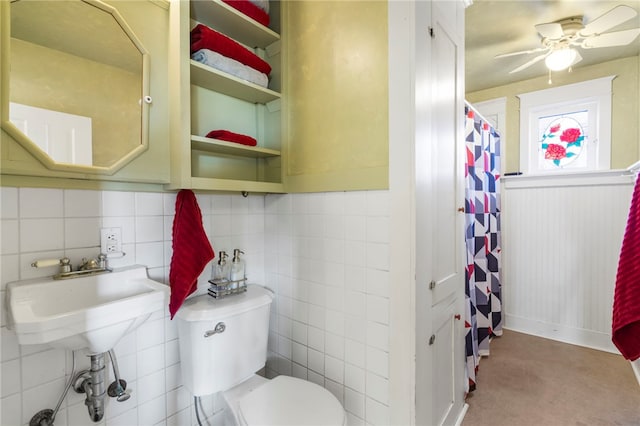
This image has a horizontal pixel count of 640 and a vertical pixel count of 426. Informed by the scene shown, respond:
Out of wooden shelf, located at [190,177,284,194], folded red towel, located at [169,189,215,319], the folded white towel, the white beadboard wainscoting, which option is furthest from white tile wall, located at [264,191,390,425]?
the white beadboard wainscoting

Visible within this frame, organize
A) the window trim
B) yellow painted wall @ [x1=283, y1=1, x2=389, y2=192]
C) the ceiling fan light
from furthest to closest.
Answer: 1. the window trim
2. the ceiling fan light
3. yellow painted wall @ [x1=283, y1=1, x2=389, y2=192]

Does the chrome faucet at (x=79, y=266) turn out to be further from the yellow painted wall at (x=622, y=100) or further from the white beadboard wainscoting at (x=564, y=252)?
the yellow painted wall at (x=622, y=100)

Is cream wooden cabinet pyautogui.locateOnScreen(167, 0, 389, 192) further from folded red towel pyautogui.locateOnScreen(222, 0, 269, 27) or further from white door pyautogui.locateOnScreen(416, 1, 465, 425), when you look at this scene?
white door pyautogui.locateOnScreen(416, 1, 465, 425)

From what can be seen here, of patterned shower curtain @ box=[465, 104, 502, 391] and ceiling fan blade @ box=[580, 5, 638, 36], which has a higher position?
ceiling fan blade @ box=[580, 5, 638, 36]

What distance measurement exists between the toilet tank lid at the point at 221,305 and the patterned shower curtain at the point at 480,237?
1327 mm

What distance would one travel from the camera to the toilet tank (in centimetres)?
119

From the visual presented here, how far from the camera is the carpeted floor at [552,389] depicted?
1.71 m

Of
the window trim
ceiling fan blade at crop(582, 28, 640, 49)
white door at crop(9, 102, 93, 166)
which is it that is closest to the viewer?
white door at crop(9, 102, 93, 166)

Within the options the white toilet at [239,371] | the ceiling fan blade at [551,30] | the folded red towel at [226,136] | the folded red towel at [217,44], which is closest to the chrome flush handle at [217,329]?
the white toilet at [239,371]

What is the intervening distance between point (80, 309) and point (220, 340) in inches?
22.2

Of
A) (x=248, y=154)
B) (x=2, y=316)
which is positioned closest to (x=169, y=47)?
(x=248, y=154)

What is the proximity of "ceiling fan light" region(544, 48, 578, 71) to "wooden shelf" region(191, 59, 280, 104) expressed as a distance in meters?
2.17

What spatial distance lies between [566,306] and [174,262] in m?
3.33

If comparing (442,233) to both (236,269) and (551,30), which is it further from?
(551,30)
